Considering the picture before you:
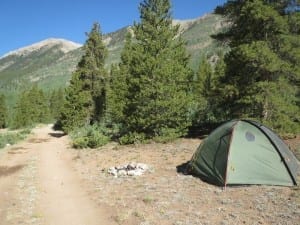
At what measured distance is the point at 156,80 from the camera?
23.6 meters

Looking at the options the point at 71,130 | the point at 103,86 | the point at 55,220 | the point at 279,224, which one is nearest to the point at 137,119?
the point at 55,220

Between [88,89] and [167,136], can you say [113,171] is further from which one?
[88,89]

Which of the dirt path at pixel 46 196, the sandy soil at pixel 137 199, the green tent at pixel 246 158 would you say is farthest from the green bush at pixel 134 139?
the green tent at pixel 246 158

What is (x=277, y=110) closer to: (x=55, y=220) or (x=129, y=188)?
(x=129, y=188)

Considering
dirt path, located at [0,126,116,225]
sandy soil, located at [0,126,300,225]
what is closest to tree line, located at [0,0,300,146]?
sandy soil, located at [0,126,300,225]

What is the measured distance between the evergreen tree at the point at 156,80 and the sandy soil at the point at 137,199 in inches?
175

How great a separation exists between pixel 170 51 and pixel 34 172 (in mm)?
11364

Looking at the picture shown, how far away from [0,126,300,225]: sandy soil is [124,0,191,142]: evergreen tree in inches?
175

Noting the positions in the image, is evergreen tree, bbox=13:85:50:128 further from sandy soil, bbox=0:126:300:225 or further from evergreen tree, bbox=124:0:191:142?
sandy soil, bbox=0:126:300:225

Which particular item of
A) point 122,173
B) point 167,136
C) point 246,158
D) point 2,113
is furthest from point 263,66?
point 2,113

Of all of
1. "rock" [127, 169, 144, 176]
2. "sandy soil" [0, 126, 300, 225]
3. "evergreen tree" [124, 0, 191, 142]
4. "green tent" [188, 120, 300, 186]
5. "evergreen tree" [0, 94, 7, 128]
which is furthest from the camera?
"evergreen tree" [0, 94, 7, 128]

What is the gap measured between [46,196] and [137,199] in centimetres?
377

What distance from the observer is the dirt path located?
37.6 ft

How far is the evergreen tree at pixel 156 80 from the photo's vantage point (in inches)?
918
